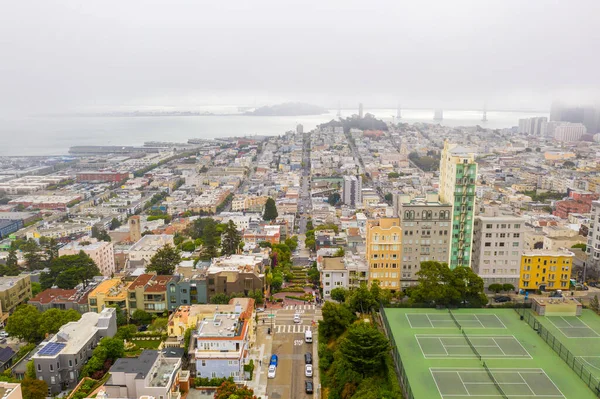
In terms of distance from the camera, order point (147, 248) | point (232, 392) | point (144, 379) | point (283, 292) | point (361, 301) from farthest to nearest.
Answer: point (147, 248) → point (283, 292) → point (361, 301) → point (232, 392) → point (144, 379)

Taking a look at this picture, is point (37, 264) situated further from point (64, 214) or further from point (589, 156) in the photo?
point (589, 156)

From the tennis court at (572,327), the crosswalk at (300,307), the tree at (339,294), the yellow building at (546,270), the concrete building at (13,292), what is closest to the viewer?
the tennis court at (572,327)

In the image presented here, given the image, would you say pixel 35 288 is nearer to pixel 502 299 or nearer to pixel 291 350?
pixel 291 350

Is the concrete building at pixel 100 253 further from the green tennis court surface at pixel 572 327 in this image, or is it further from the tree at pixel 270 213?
the green tennis court surface at pixel 572 327

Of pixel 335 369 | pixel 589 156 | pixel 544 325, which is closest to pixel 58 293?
pixel 335 369

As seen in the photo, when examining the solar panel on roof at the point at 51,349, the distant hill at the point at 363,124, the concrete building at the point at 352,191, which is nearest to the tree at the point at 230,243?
the solar panel on roof at the point at 51,349

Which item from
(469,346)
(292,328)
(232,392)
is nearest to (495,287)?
(469,346)

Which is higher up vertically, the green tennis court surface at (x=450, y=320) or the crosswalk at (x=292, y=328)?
the green tennis court surface at (x=450, y=320)
